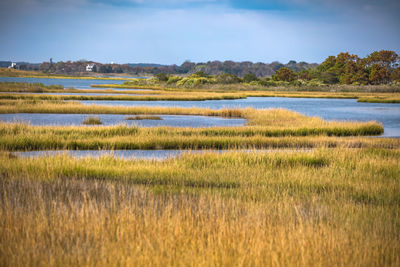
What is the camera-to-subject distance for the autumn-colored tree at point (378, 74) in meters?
107

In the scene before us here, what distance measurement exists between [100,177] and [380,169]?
9.23m

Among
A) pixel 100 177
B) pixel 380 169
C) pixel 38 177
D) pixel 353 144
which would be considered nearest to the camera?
pixel 38 177

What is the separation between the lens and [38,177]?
11.6 meters

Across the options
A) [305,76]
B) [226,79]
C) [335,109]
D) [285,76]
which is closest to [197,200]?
[335,109]

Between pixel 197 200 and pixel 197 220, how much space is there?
4.95ft

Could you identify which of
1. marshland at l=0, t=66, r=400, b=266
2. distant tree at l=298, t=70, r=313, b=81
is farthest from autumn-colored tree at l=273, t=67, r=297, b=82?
marshland at l=0, t=66, r=400, b=266

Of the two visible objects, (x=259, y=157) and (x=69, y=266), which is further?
(x=259, y=157)

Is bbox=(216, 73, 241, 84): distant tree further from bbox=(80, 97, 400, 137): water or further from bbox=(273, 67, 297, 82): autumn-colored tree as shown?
bbox=(80, 97, 400, 137): water

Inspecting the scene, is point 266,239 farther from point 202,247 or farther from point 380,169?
point 380,169

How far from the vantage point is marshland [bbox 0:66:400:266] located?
6.03 metres

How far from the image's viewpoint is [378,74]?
107m

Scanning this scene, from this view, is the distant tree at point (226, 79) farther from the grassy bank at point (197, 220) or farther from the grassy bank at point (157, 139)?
the grassy bank at point (197, 220)

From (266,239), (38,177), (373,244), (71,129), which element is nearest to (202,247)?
(266,239)

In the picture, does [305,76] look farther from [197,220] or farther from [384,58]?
[197,220]
